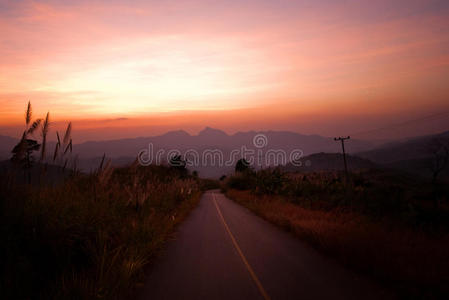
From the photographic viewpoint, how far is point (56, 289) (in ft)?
16.7

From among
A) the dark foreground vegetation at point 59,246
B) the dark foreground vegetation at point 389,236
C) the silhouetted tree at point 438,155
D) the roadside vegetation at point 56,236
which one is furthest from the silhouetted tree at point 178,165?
the dark foreground vegetation at point 59,246

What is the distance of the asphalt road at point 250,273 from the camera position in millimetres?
6176

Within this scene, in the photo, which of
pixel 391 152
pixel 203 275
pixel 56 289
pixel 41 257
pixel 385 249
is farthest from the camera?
pixel 391 152

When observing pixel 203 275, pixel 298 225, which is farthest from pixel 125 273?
pixel 298 225

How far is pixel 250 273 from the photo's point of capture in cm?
763

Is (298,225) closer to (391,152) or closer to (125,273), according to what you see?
(125,273)

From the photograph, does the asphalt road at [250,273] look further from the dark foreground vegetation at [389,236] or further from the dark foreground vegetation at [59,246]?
the dark foreground vegetation at [59,246]

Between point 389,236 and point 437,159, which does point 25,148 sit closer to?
point 389,236

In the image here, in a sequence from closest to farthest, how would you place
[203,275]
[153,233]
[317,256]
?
[203,275]
[317,256]
[153,233]

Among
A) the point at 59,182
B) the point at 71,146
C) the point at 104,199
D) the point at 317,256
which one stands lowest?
the point at 317,256

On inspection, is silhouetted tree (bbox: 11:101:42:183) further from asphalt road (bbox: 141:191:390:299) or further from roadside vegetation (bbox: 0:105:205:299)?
asphalt road (bbox: 141:191:390:299)

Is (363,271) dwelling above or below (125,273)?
below

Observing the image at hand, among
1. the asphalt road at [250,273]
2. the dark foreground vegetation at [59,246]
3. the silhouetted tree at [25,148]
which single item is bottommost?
the asphalt road at [250,273]

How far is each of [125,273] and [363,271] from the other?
226 inches
